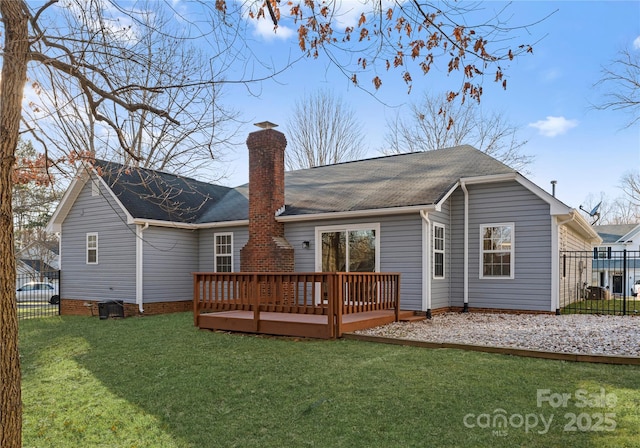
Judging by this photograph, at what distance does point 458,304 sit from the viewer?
11977 mm

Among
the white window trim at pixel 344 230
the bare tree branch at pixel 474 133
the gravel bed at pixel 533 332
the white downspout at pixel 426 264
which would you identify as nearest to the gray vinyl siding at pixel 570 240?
the gravel bed at pixel 533 332

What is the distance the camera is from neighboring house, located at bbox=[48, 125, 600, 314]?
10953mm

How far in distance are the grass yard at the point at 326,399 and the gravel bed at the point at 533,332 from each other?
3.12 ft

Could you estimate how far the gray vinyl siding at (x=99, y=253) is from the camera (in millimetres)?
13633

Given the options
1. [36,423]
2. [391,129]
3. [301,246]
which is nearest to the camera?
[36,423]

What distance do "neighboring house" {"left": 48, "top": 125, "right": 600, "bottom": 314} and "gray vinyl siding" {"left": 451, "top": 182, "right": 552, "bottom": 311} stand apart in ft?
0.08

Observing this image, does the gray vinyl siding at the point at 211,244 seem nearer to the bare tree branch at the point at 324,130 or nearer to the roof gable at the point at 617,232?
the bare tree branch at the point at 324,130

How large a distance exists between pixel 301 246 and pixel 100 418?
27.5 ft

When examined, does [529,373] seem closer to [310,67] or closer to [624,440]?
[624,440]

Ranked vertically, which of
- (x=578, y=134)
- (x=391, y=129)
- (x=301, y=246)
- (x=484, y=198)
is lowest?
(x=301, y=246)

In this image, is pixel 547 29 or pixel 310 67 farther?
pixel 310 67

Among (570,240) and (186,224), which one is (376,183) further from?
(570,240)

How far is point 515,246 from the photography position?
1127cm

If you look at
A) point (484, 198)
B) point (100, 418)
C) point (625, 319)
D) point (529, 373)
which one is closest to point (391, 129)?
point (484, 198)
